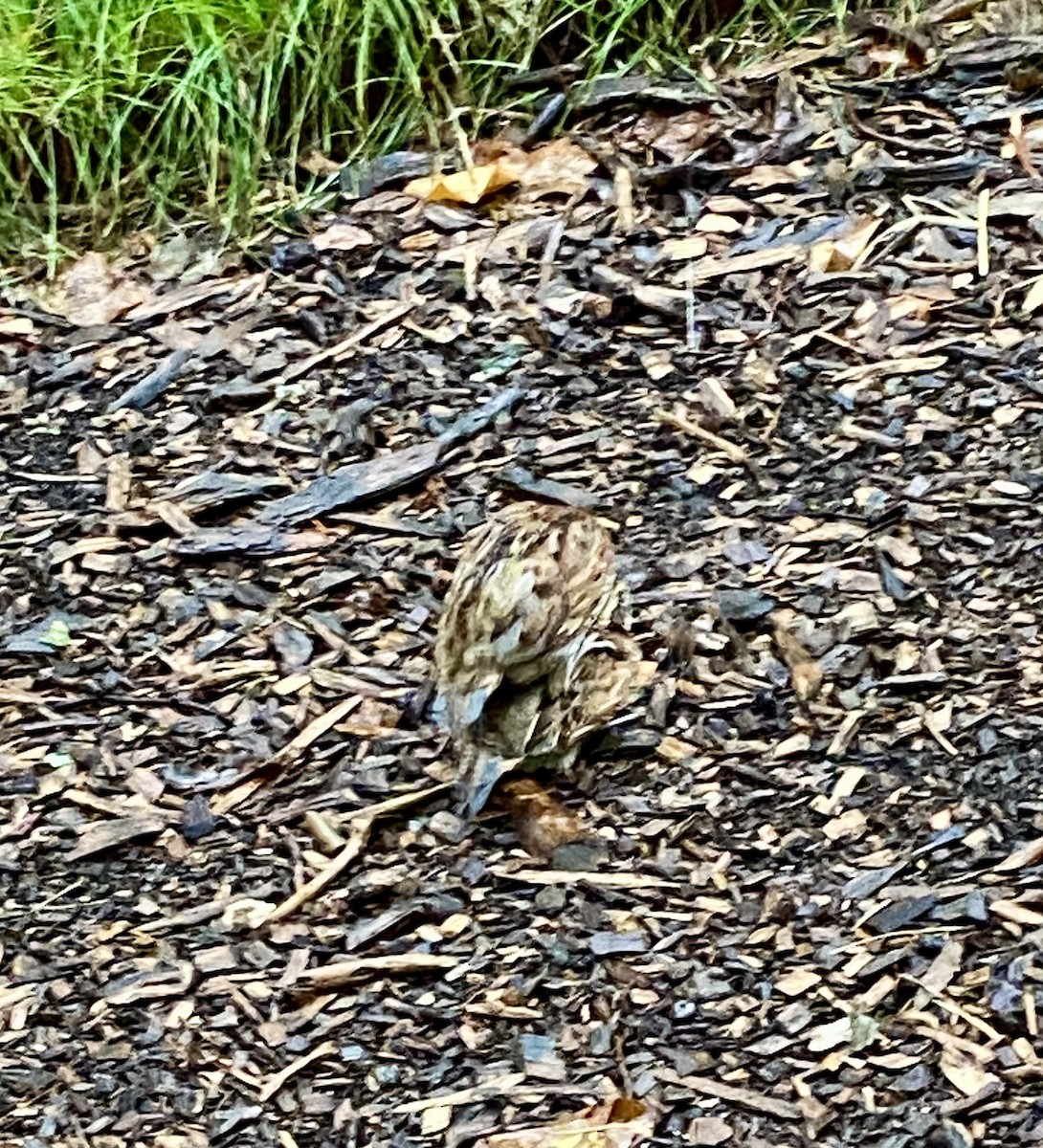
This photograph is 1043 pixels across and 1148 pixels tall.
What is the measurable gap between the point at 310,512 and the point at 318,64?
1.22 meters

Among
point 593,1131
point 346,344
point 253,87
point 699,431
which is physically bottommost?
point 593,1131

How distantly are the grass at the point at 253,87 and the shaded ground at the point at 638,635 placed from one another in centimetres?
20

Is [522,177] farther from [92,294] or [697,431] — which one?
[92,294]

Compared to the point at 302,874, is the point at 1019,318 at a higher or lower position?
higher

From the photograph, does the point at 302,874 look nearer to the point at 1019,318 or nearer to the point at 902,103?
the point at 1019,318

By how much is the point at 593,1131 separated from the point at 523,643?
69 cm

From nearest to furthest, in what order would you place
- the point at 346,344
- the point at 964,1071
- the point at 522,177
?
the point at 964,1071
the point at 346,344
the point at 522,177

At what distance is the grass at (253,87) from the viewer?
3906mm

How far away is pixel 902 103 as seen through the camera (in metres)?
3.70

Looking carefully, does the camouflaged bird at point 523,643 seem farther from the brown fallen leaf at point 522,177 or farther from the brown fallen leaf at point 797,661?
the brown fallen leaf at point 522,177

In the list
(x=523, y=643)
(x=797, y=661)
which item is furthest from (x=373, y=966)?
(x=797, y=661)

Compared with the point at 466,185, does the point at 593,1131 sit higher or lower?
lower

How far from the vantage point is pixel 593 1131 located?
7.46 feet

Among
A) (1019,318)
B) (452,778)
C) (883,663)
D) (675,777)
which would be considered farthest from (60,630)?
(1019,318)
